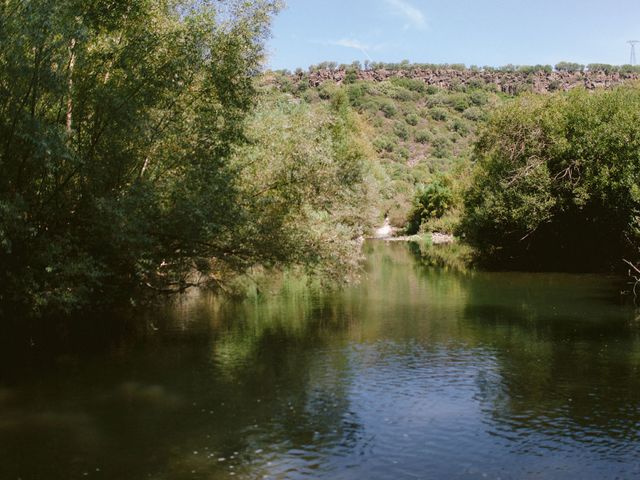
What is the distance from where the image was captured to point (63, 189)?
20.1 meters

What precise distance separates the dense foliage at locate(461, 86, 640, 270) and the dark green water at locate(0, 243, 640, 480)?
16.3m

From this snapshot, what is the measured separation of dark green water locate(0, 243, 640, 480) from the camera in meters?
12.6

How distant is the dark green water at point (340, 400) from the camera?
12578mm

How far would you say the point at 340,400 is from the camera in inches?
653

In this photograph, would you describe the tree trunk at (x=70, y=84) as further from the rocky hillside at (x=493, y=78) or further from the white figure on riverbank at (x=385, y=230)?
the rocky hillside at (x=493, y=78)

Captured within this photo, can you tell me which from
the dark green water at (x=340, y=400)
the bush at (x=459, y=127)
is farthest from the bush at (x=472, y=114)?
the dark green water at (x=340, y=400)

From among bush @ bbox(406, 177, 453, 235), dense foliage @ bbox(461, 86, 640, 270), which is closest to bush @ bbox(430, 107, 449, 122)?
bush @ bbox(406, 177, 453, 235)

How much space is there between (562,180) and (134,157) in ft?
110

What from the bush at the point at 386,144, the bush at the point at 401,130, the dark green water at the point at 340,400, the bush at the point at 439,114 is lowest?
the dark green water at the point at 340,400

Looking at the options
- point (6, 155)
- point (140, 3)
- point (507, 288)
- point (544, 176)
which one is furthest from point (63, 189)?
point (544, 176)

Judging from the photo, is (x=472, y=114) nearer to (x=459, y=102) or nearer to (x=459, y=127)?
(x=459, y=127)

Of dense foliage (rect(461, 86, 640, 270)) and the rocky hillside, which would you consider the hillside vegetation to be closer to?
dense foliage (rect(461, 86, 640, 270))

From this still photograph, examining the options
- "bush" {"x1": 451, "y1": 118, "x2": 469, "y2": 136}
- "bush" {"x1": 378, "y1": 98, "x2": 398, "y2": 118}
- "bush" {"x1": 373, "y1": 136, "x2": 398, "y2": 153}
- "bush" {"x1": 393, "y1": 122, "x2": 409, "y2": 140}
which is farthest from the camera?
"bush" {"x1": 378, "y1": 98, "x2": 398, "y2": 118}

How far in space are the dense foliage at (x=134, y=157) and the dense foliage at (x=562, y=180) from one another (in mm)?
24009
